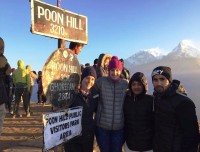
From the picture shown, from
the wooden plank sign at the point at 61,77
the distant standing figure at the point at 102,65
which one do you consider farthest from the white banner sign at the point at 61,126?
the distant standing figure at the point at 102,65

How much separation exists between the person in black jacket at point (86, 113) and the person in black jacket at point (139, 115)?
51 cm

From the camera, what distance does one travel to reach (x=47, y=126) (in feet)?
9.65

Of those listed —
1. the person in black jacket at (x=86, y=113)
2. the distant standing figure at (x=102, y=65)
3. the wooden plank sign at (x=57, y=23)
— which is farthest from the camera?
the distant standing figure at (x=102, y=65)

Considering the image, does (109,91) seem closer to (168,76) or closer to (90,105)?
(90,105)

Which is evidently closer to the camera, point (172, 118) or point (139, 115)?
point (172, 118)

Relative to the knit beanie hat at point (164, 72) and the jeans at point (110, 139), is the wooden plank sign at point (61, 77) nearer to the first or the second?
the jeans at point (110, 139)

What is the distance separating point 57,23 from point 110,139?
1.74 metres

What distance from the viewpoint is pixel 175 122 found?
3.20 m

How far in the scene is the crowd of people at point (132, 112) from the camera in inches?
125

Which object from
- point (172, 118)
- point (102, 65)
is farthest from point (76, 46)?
point (172, 118)

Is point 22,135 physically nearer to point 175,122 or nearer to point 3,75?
point 3,75

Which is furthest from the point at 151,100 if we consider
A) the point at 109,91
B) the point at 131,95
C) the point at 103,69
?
the point at 103,69

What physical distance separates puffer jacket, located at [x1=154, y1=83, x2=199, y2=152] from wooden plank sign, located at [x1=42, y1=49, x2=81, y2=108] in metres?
1.04

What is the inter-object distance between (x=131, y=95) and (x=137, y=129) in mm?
445
